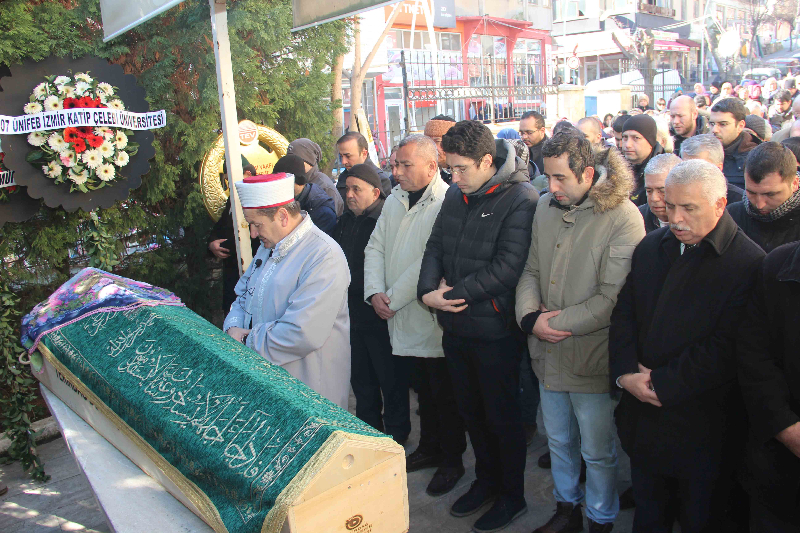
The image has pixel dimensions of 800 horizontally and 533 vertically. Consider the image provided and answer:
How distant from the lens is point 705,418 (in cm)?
237

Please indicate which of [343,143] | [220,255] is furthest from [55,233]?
[343,143]

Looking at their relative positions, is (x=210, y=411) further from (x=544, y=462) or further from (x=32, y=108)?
(x=32, y=108)

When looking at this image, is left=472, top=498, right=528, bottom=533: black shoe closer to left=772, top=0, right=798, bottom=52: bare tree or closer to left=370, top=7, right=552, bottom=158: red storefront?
left=370, top=7, right=552, bottom=158: red storefront

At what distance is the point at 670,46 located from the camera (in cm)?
3256

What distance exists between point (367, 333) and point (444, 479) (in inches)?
39.0

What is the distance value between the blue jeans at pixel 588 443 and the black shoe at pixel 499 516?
12.5 inches

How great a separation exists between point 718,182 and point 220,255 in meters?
3.45

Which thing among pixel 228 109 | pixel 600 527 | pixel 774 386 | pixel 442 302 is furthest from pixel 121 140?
pixel 774 386

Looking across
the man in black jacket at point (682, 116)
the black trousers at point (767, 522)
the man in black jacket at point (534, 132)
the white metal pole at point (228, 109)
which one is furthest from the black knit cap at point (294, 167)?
the black trousers at point (767, 522)

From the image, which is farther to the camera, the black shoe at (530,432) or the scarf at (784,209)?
the black shoe at (530,432)

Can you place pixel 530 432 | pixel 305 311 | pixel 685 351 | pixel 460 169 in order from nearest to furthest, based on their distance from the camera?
pixel 685 351 < pixel 305 311 < pixel 460 169 < pixel 530 432

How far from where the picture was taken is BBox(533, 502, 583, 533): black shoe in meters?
3.01

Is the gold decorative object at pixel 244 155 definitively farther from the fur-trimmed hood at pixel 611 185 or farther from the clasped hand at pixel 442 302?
the fur-trimmed hood at pixel 611 185

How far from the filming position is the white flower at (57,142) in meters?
3.87
